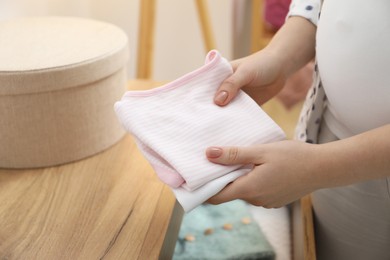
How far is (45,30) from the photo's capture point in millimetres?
916

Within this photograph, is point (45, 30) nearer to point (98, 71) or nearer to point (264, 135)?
point (98, 71)

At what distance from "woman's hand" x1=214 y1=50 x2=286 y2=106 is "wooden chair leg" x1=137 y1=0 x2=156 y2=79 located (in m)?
0.65

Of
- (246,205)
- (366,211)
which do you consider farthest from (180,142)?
(246,205)

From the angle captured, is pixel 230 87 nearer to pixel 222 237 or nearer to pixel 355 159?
pixel 355 159

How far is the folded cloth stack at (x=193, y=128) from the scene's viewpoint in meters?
0.55

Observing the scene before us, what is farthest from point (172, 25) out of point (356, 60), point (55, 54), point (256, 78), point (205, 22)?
point (356, 60)

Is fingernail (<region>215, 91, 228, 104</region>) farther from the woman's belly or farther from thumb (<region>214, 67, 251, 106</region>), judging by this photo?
the woman's belly

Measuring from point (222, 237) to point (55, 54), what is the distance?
1.41ft

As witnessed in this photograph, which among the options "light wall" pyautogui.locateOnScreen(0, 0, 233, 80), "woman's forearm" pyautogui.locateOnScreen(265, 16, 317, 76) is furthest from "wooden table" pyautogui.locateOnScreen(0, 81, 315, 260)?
"light wall" pyautogui.locateOnScreen(0, 0, 233, 80)

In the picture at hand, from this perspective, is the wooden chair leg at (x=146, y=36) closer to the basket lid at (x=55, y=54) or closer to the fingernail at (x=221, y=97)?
the basket lid at (x=55, y=54)

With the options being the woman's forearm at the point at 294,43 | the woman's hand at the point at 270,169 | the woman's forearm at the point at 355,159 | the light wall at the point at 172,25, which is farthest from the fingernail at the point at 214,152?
the light wall at the point at 172,25

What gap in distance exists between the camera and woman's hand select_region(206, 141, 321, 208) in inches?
21.6

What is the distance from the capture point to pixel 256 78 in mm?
687

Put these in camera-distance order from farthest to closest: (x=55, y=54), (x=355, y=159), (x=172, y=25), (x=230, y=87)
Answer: (x=172, y=25), (x=55, y=54), (x=230, y=87), (x=355, y=159)
